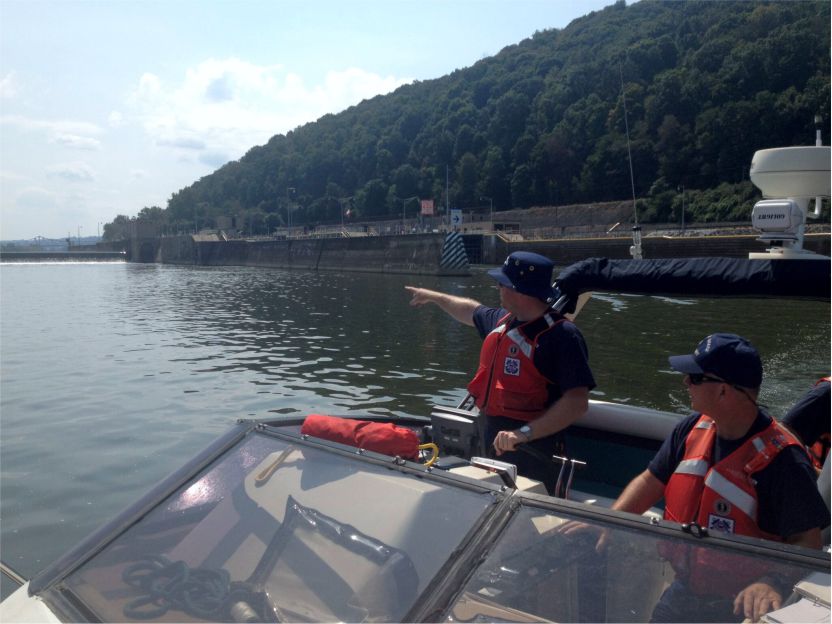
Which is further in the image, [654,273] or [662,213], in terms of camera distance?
[662,213]

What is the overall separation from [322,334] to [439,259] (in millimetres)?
34731

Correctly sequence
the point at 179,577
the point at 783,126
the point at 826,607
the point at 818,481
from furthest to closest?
the point at 783,126 → the point at 818,481 → the point at 179,577 → the point at 826,607

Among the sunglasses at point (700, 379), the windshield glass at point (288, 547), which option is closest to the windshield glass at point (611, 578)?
the windshield glass at point (288, 547)

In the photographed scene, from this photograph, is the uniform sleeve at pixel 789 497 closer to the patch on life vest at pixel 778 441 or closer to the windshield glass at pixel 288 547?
the patch on life vest at pixel 778 441

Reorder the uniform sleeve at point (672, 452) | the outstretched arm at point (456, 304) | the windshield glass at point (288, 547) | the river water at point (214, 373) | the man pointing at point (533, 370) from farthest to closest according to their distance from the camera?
the river water at point (214, 373) < the outstretched arm at point (456, 304) < the man pointing at point (533, 370) < the uniform sleeve at point (672, 452) < the windshield glass at point (288, 547)

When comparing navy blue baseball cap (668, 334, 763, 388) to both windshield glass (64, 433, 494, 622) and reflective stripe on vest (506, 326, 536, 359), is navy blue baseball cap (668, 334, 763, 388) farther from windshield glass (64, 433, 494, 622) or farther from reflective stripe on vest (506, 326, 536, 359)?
reflective stripe on vest (506, 326, 536, 359)

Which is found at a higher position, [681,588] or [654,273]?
[654,273]

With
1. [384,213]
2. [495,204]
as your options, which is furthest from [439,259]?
[384,213]

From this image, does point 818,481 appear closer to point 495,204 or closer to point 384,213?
point 495,204

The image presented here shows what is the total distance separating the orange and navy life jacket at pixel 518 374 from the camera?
12.1 feet

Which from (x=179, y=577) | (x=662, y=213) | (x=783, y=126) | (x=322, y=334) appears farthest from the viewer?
(x=662, y=213)

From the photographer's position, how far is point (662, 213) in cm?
7794

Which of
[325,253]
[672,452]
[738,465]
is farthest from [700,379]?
[325,253]

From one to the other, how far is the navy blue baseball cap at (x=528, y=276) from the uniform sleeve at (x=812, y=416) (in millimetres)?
1362
